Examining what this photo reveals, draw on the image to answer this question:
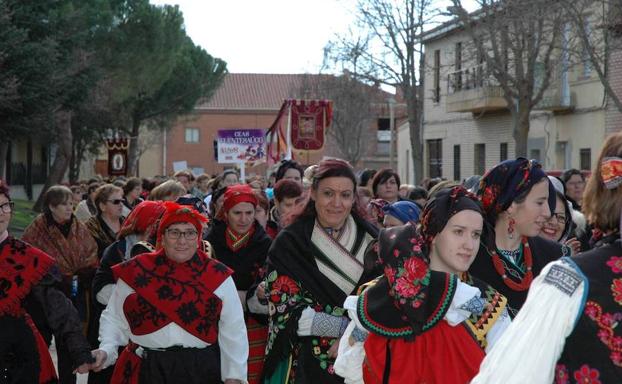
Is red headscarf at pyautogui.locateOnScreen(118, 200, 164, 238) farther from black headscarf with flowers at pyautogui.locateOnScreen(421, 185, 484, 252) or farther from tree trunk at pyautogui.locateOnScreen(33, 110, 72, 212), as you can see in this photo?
tree trunk at pyautogui.locateOnScreen(33, 110, 72, 212)

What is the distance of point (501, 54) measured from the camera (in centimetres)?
2489

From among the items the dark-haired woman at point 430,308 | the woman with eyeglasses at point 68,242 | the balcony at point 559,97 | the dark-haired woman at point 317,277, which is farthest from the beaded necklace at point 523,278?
the balcony at point 559,97

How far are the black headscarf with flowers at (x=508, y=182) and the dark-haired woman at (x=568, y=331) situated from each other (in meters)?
1.90

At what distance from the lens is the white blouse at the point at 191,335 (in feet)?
20.2

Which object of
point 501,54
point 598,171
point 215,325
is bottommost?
point 215,325

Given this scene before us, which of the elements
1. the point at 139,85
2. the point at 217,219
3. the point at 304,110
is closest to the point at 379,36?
the point at 304,110

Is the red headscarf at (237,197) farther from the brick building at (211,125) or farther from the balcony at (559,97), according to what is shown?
the brick building at (211,125)

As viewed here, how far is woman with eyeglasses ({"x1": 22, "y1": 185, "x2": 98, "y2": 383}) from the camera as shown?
9.97 metres

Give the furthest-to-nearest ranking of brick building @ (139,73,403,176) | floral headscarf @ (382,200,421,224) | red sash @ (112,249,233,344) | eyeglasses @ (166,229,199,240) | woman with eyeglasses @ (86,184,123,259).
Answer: brick building @ (139,73,403,176) → woman with eyeglasses @ (86,184,123,259) → floral headscarf @ (382,200,421,224) → eyeglasses @ (166,229,199,240) → red sash @ (112,249,233,344)

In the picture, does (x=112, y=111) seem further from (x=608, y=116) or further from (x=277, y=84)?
(x=277, y=84)

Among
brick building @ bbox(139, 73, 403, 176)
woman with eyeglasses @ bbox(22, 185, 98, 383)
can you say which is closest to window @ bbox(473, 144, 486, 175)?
woman with eyeglasses @ bbox(22, 185, 98, 383)

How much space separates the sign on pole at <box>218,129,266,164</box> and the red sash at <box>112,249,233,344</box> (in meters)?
15.1

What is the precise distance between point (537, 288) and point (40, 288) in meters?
3.69

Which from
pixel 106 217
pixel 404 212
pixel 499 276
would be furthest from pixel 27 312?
pixel 106 217
